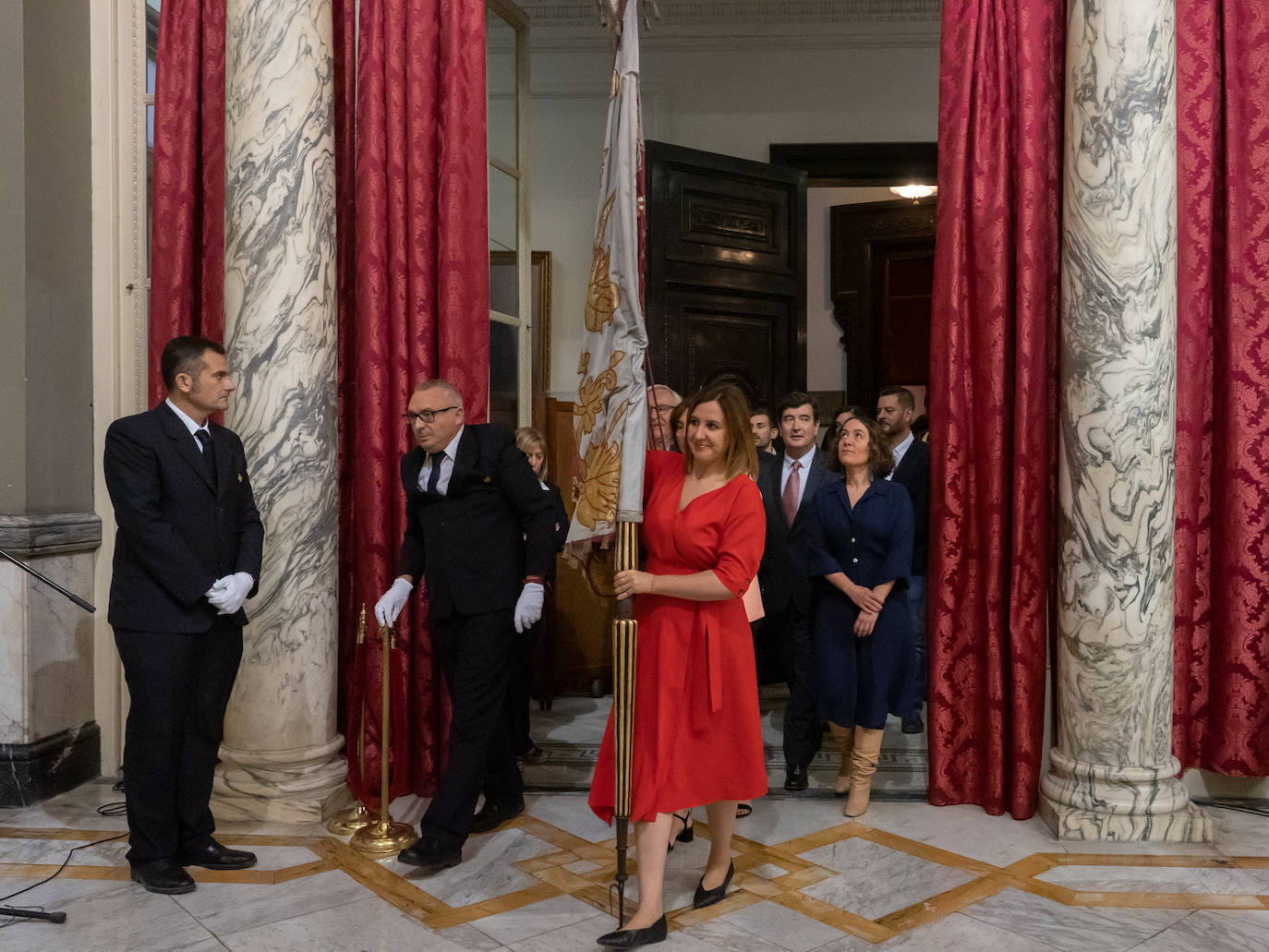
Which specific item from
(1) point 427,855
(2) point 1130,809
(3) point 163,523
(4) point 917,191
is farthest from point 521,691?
(4) point 917,191

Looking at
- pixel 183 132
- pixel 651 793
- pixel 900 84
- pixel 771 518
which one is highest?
pixel 900 84

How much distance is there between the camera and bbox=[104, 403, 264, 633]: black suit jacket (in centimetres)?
294

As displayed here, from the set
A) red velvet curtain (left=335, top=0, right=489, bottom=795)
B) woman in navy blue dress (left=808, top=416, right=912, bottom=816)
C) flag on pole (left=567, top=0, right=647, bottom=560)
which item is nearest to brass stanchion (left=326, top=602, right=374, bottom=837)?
red velvet curtain (left=335, top=0, right=489, bottom=795)

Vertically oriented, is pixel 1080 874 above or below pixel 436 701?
below

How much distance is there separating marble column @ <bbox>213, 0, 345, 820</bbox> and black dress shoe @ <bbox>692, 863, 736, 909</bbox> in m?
1.42

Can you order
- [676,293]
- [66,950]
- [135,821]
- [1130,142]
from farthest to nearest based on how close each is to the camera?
[676,293] < [1130,142] < [135,821] < [66,950]

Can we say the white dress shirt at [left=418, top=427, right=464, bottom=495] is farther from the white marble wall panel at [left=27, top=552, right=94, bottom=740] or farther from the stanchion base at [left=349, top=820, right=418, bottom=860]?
the white marble wall panel at [left=27, top=552, right=94, bottom=740]

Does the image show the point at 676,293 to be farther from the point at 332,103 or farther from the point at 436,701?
the point at 436,701

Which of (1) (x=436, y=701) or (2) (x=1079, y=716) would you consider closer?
(2) (x=1079, y=716)

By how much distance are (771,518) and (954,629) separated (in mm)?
796

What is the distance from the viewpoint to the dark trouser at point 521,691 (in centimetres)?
395

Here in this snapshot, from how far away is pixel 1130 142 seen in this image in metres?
3.38

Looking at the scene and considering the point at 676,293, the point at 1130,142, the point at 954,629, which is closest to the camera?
the point at 1130,142

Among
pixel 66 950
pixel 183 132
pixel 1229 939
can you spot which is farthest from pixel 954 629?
pixel 183 132
